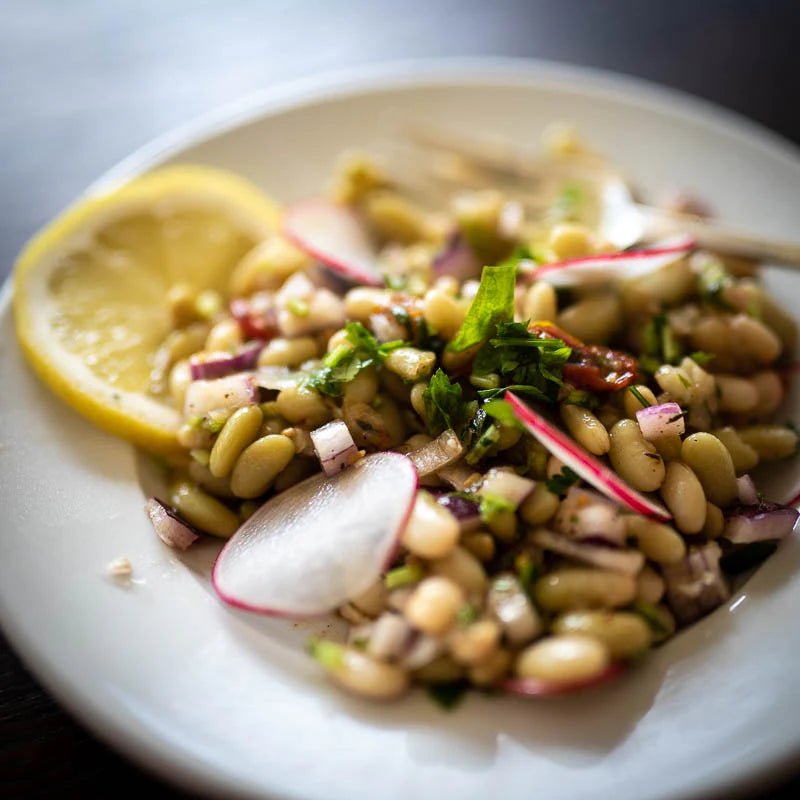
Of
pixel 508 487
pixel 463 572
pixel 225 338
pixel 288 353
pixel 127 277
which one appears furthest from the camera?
pixel 127 277

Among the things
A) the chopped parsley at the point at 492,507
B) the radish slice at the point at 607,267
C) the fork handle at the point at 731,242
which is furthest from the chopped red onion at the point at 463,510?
the fork handle at the point at 731,242

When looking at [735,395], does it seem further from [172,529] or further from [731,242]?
[172,529]

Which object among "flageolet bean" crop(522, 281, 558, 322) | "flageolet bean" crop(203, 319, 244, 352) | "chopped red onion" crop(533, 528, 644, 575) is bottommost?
"chopped red onion" crop(533, 528, 644, 575)

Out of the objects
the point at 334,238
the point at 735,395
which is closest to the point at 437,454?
the point at 735,395

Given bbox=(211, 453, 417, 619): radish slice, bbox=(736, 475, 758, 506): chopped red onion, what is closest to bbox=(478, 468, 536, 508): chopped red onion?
bbox=(211, 453, 417, 619): radish slice

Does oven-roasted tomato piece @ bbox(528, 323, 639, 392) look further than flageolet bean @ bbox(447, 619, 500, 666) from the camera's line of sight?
Yes

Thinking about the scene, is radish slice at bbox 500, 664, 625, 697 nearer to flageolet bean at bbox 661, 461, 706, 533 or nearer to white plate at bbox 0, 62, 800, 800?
white plate at bbox 0, 62, 800, 800
